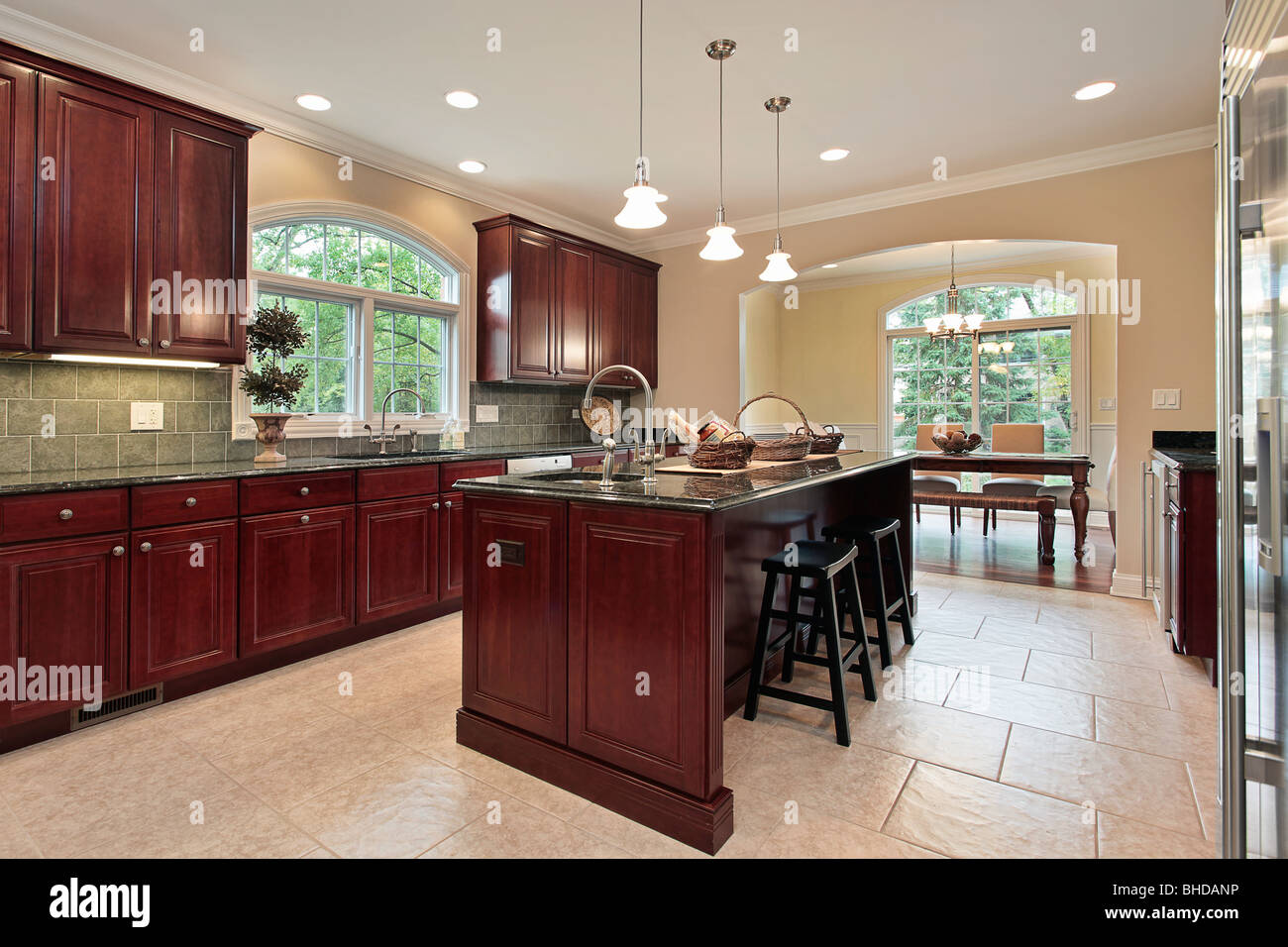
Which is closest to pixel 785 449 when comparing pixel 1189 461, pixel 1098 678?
pixel 1098 678

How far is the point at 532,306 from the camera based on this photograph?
4.81 m

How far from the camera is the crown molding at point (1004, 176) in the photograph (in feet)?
12.9

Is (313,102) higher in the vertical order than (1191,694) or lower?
higher

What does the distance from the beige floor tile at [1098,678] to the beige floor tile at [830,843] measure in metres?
1.52

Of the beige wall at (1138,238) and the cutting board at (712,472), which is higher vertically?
the beige wall at (1138,238)

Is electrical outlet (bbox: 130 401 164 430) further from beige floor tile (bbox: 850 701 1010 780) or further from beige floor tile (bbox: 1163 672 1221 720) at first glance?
beige floor tile (bbox: 1163 672 1221 720)

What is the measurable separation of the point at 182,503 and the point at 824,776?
2660 millimetres

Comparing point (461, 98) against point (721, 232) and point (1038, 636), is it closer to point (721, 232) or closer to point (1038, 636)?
point (721, 232)

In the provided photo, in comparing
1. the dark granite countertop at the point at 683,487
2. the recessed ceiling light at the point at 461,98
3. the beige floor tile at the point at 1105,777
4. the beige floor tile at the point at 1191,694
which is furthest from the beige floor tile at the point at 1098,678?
the recessed ceiling light at the point at 461,98

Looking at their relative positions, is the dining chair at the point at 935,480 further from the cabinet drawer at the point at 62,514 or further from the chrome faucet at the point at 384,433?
the cabinet drawer at the point at 62,514
